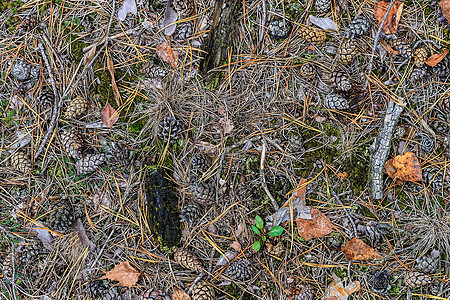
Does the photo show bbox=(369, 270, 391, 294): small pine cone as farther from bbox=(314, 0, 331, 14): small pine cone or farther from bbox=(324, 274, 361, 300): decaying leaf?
bbox=(314, 0, 331, 14): small pine cone

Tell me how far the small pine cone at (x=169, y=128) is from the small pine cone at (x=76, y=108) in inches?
28.3

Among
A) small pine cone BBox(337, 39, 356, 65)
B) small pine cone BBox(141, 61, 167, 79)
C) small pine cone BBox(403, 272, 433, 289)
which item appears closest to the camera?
small pine cone BBox(403, 272, 433, 289)

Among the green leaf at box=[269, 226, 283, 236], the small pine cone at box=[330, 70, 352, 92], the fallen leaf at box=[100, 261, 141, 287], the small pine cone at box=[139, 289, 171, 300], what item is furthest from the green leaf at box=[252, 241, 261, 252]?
the small pine cone at box=[330, 70, 352, 92]

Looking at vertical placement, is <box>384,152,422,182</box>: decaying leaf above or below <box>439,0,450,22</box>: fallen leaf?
below

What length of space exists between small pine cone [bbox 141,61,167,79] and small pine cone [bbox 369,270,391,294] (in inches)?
95.6

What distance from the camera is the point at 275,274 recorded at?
7.61 ft

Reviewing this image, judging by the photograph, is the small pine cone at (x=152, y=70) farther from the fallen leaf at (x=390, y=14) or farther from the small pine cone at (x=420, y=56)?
the small pine cone at (x=420, y=56)

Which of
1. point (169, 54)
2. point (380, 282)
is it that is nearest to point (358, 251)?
point (380, 282)

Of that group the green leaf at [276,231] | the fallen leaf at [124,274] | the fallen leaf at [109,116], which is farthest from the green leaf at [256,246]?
the fallen leaf at [109,116]

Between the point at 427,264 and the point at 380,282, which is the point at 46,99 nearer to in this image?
the point at 380,282

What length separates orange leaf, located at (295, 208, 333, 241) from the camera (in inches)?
89.7

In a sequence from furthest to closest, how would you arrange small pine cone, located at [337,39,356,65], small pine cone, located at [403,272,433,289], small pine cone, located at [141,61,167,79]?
1. small pine cone, located at [141,61,167,79]
2. small pine cone, located at [337,39,356,65]
3. small pine cone, located at [403,272,433,289]

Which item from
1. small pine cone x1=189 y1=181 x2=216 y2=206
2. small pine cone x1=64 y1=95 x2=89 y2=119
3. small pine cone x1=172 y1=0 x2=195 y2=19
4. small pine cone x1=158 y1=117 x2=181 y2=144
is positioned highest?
small pine cone x1=172 y1=0 x2=195 y2=19

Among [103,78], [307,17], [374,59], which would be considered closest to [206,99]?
[103,78]
